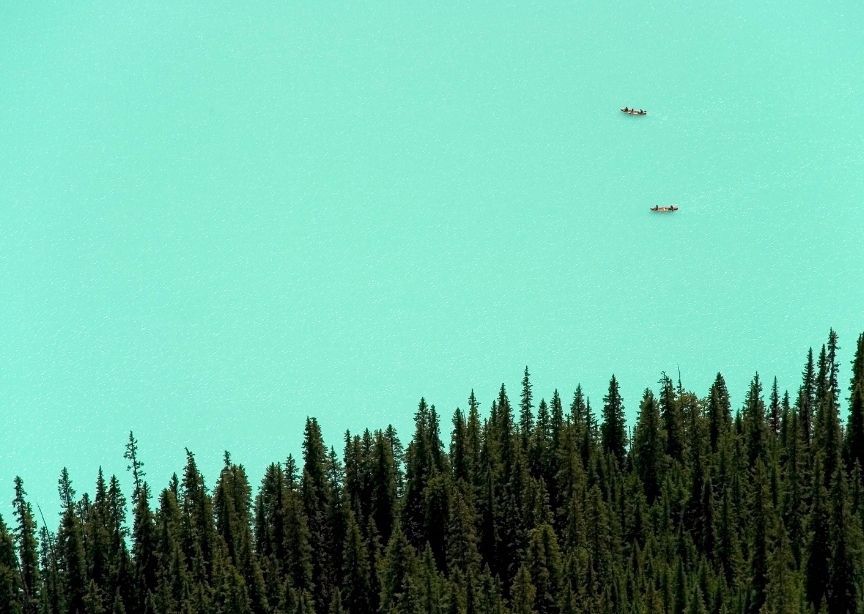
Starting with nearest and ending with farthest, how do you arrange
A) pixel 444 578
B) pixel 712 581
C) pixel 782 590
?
pixel 782 590, pixel 712 581, pixel 444 578

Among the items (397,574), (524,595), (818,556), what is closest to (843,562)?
(818,556)

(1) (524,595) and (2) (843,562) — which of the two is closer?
(2) (843,562)

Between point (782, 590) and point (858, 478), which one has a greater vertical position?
point (858, 478)

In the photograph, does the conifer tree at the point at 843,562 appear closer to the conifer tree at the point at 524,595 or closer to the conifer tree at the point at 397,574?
the conifer tree at the point at 524,595

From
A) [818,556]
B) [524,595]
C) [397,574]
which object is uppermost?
[397,574]

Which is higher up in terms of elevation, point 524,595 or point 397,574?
point 397,574

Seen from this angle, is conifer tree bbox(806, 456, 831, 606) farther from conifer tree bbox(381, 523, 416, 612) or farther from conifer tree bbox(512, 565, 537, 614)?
conifer tree bbox(381, 523, 416, 612)

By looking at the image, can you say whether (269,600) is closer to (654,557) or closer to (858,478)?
(654,557)

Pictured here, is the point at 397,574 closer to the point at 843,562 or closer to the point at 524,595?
the point at 524,595

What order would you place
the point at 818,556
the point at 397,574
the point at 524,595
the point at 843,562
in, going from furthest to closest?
the point at 397,574, the point at 524,595, the point at 818,556, the point at 843,562

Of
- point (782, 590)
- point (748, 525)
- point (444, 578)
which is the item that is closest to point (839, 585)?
point (782, 590)

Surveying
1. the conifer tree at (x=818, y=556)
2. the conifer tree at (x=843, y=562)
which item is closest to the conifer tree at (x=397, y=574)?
the conifer tree at (x=818, y=556)
